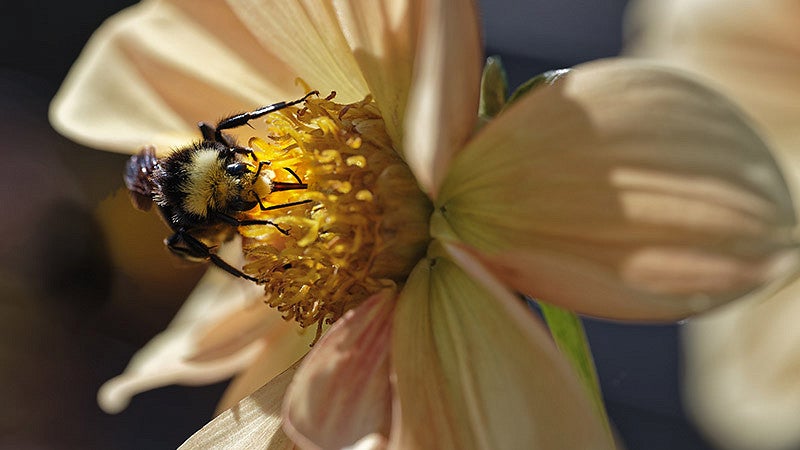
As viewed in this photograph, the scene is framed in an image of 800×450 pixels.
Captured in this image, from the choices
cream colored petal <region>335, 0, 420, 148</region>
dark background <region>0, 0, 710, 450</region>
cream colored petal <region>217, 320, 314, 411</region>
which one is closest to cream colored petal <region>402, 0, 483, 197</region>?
cream colored petal <region>335, 0, 420, 148</region>

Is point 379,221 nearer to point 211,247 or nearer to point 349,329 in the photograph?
point 349,329

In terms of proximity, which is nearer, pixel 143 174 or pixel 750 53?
pixel 143 174

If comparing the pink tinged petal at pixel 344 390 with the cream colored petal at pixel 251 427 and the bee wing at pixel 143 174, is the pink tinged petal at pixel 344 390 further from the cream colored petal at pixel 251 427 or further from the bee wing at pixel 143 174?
the bee wing at pixel 143 174

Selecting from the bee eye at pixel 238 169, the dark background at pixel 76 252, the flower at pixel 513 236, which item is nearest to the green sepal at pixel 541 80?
the flower at pixel 513 236

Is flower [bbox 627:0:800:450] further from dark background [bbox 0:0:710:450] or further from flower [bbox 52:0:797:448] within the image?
dark background [bbox 0:0:710:450]

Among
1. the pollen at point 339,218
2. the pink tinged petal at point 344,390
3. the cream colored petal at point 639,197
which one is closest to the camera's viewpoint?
the cream colored petal at point 639,197

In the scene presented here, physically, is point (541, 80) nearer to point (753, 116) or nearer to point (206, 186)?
point (206, 186)

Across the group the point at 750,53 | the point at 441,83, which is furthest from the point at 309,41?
the point at 750,53
